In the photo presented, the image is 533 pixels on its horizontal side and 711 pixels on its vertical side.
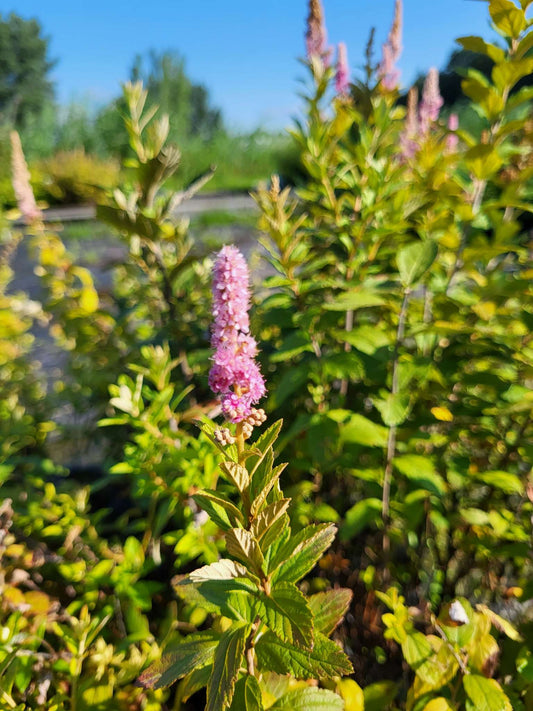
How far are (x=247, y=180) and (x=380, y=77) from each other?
1383cm

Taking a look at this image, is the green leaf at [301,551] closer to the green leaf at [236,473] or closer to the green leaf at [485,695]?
the green leaf at [236,473]

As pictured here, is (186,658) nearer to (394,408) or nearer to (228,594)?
(228,594)

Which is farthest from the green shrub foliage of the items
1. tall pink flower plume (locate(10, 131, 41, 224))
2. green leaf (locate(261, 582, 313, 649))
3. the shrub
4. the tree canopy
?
the tree canopy

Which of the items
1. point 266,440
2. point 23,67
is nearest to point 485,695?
point 266,440

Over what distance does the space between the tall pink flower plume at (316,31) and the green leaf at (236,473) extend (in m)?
1.42

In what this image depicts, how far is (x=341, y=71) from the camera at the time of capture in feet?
5.75

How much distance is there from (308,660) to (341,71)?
1856 mm

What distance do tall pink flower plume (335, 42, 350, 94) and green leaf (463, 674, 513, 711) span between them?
1.79 metres

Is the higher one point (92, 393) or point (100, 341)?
point (100, 341)

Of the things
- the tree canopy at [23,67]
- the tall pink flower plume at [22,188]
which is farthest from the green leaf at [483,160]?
the tree canopy at [23,67]

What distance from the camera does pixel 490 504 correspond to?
4.94 ft

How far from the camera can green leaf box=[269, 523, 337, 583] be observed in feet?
2.33

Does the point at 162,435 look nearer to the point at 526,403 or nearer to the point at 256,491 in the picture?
the point at 256,491

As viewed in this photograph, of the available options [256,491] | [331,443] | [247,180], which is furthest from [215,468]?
[247,180]
